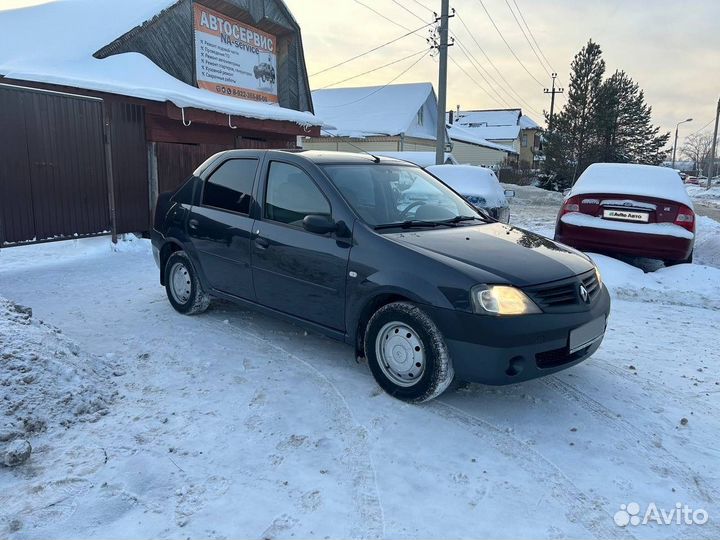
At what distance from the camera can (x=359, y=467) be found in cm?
303

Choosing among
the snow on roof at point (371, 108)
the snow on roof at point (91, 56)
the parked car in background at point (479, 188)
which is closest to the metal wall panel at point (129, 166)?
the snow on roof at point (91, 56)

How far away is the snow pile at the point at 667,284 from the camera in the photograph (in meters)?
6.57

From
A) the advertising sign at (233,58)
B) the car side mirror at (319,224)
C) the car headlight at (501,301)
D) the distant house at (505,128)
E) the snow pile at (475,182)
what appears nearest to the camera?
the car headlight at (501,301)

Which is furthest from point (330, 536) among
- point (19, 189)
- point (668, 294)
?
point (19, 189)

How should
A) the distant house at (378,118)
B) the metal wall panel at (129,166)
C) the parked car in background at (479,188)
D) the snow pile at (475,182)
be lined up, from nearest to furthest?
the metal wall panel at (129,166) → the parked car in background at (479,188) → the snow pile at (475,182) → the distant house at (378,118)

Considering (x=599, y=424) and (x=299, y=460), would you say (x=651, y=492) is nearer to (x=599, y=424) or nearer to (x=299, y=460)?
(x=599, y=424)

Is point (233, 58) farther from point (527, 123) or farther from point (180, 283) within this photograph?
point (527, 123)

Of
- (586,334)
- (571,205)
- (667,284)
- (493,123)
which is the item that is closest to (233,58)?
(571,205)

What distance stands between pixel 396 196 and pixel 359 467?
231 centimetres

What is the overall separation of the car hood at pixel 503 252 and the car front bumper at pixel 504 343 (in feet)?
0.90

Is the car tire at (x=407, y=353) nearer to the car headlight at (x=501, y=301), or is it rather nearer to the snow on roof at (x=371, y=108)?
the car headlight at (x=501, y=301)

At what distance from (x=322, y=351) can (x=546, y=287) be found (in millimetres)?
2039

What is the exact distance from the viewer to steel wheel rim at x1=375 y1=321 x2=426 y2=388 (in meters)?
3.61

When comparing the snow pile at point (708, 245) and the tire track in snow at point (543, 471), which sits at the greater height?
the snow pile at point (708, 245)
